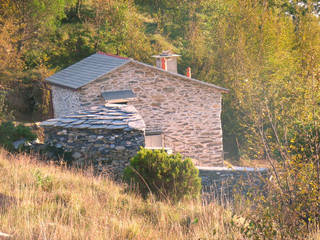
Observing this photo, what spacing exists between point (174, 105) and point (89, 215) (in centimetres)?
1101

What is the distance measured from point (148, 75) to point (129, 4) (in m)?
16.6

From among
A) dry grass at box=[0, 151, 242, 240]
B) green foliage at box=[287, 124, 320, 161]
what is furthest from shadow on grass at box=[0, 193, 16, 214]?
green foliage at box=[287, 124, 320, 161]

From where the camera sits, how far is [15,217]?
428cm

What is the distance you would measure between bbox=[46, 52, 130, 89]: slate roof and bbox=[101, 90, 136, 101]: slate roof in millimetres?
756

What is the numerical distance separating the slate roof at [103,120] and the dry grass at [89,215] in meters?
3.33

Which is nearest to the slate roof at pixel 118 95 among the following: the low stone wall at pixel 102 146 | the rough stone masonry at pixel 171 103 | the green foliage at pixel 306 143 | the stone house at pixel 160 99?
the stone house at pixel 160 99

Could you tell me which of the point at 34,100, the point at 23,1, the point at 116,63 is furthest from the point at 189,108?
the point at 23,1

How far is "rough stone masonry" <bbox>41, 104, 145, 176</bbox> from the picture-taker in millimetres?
9453

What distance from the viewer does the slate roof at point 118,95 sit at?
14.2 metres

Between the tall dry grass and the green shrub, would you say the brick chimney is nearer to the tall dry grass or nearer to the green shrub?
the green shrub

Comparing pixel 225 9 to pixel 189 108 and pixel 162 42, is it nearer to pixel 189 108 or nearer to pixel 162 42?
pixel 162 42

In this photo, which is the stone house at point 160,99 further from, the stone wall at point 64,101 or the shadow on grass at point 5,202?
the shadow on grass at point 5,202

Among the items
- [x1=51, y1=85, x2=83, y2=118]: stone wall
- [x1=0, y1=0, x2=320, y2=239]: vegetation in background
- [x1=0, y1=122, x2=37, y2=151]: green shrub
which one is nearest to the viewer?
[x1=0, y1=122, x2=37, y2=151]: green shrub

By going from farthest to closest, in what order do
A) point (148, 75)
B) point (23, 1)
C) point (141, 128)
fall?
point (23, 1), point (148, 75), point (141, 128)
